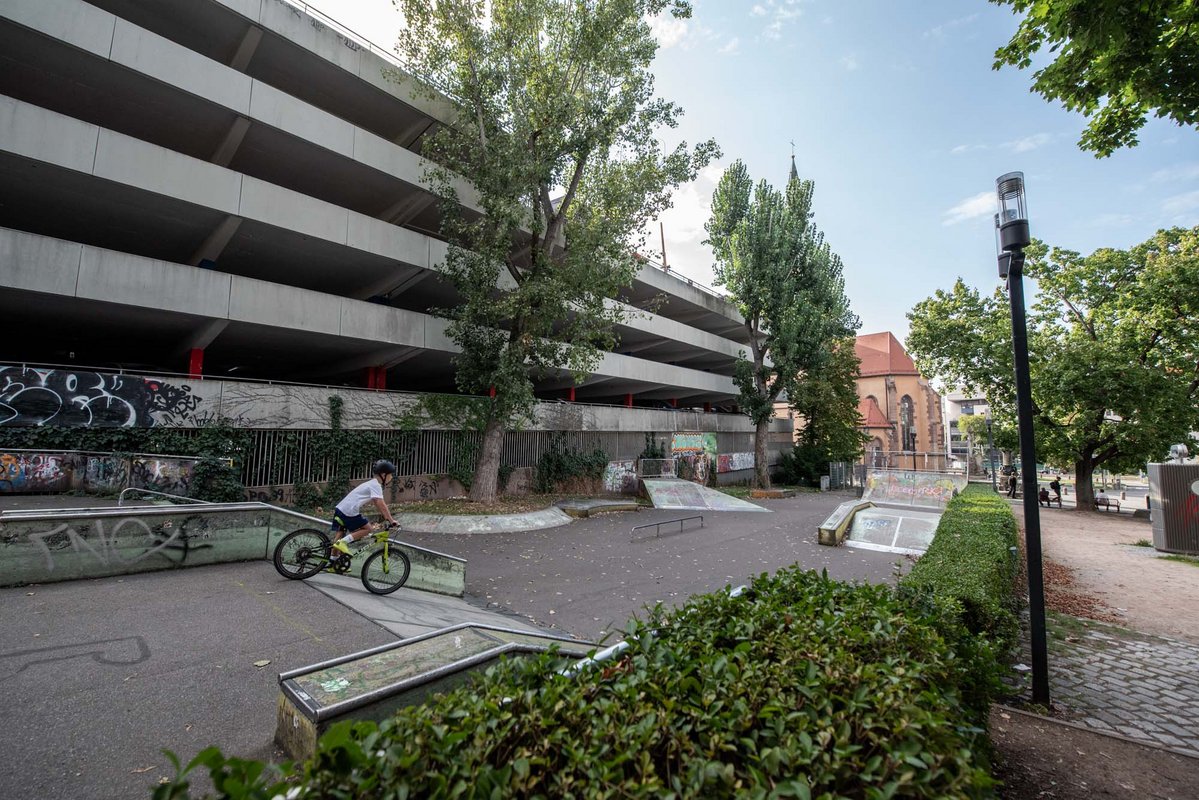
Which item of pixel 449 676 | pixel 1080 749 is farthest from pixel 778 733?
pixel 1080 749

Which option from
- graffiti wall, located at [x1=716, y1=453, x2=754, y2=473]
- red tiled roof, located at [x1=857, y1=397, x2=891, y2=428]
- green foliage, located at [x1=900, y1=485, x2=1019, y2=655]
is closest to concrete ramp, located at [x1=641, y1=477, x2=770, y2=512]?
green foliage, located at [x1=900, y1=485, x2=1019, y2=655]

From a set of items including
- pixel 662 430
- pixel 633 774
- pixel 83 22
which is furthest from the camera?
pixel 662 430

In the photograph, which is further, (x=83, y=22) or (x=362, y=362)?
(x=362, y=362)

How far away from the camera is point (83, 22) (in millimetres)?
11422

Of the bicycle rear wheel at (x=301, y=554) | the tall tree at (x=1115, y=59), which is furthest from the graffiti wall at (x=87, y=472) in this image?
the tall tree at (x=1115, y=59)

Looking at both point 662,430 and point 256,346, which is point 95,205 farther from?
point 662,430

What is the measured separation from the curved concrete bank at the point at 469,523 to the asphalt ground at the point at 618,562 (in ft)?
1.36

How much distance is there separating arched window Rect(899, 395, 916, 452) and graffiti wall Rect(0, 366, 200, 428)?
190 ft

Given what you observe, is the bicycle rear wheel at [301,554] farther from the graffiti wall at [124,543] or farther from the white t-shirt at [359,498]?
the graffiti wall at [124,543]

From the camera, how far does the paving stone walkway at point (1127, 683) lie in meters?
4.52

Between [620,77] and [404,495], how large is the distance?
14.5 m

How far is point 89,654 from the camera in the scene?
4371mm

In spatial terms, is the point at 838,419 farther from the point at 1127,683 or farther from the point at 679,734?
the point at 679,734

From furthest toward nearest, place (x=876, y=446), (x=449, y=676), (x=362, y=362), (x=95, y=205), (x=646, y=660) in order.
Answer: (x=876, y=446)
(x=362, y=362)
(x=95, y=205)
(x=449, y=676)
(x=646, y=660)
